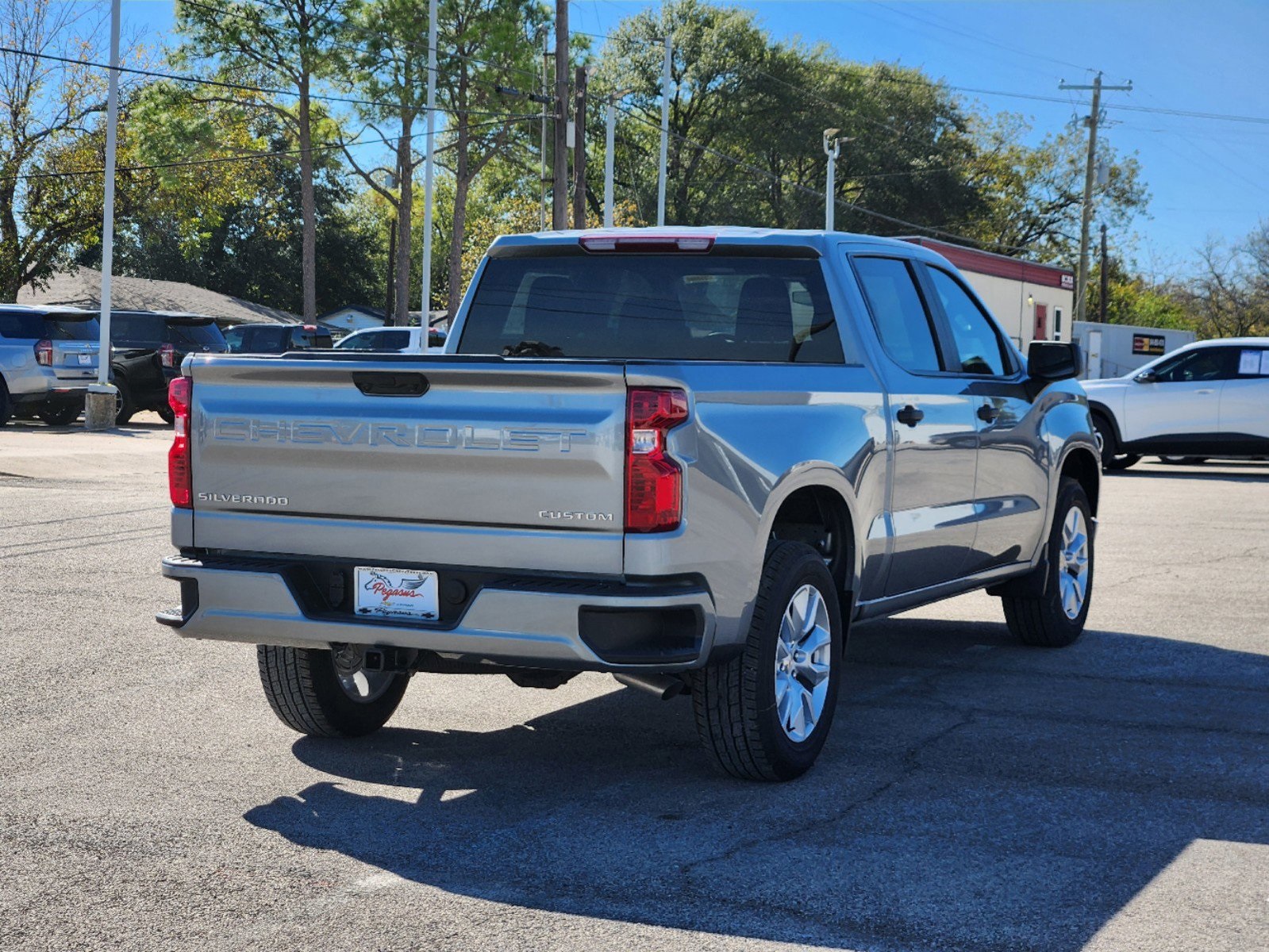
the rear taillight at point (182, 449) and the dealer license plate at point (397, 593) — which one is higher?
the rear taillight at point (182, 449)

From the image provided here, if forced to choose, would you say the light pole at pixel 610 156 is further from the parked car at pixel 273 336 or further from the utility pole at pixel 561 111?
the parked car at pixel 273 336

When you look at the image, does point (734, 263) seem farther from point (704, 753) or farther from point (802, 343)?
point (704, 753)

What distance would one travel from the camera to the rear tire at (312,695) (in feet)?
19.9

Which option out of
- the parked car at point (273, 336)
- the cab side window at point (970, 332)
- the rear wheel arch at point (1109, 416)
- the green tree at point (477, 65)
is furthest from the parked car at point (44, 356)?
the green tree at point (477, 65)

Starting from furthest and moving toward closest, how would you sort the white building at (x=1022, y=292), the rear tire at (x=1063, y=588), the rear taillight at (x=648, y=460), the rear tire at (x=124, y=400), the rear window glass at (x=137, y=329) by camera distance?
the white building at (x=1022, y=292)
the rear window glass at (x=137, y=329)
the rear tire at (x=124, y=400)
the rear tire at (x=1063, y=588)
the rear taillight at (x=648, y=460)

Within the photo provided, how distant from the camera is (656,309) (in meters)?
6.72

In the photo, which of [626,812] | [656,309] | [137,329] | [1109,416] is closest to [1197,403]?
[1109,416]

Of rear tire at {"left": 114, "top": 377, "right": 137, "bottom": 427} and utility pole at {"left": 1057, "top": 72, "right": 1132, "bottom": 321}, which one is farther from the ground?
utility pole at {"left": 1057, "top": 72, "right": 1132, "bottom": 321}

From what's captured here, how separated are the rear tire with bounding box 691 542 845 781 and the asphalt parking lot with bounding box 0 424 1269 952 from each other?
0.45 ft

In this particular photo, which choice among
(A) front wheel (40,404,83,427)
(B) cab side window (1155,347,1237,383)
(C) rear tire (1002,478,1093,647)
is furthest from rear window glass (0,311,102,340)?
(C) rear tire (1002,478,1093,647)

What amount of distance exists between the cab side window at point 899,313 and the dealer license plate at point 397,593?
238 cm

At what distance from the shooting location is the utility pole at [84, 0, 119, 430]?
25422mm

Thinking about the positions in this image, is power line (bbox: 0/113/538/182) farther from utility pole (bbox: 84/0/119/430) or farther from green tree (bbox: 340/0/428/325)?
utility pole (bbox: 84/0/119/430)

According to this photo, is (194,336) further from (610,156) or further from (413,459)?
(413,459)
